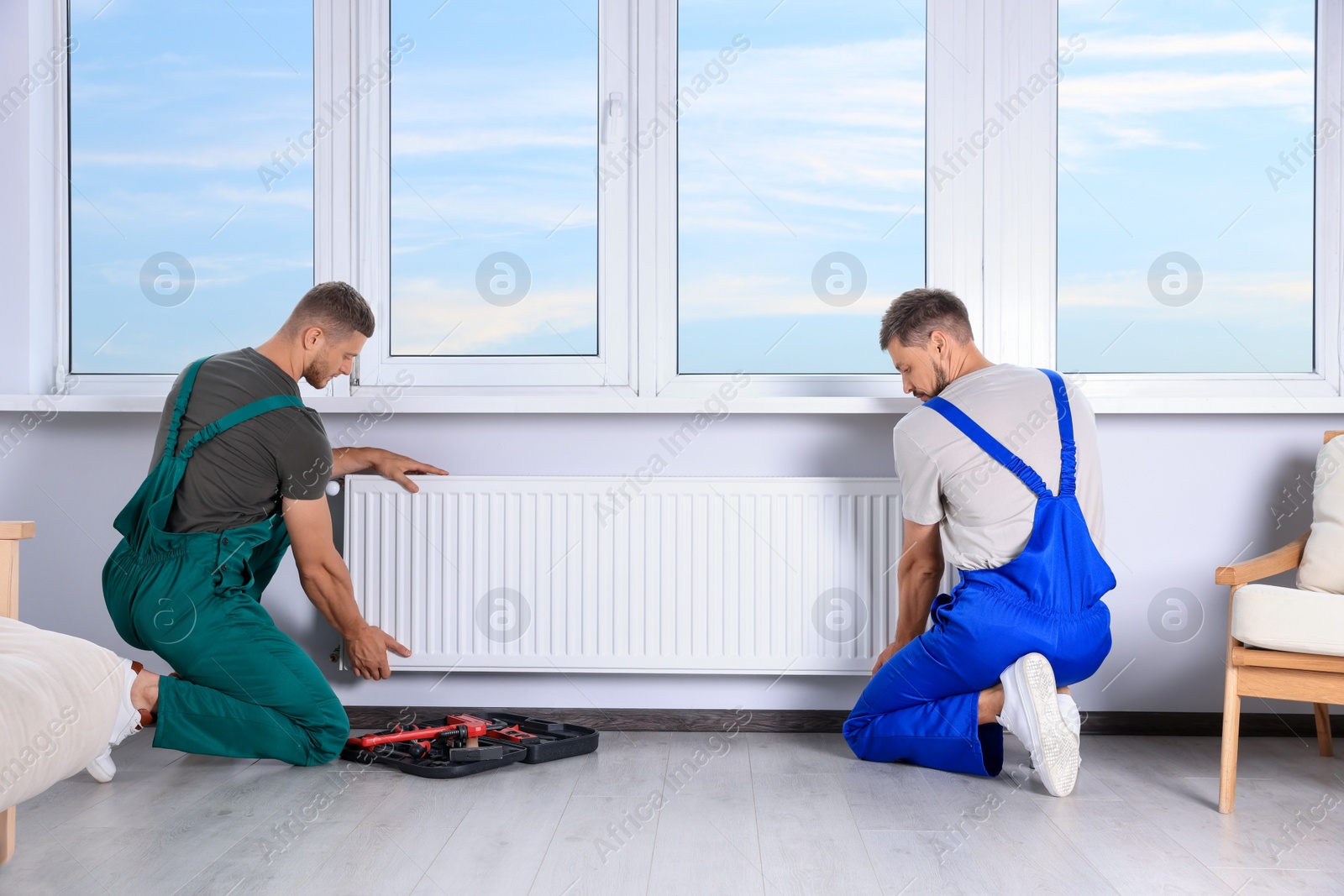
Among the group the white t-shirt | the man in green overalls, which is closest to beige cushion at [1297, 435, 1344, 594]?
the white t-shirt

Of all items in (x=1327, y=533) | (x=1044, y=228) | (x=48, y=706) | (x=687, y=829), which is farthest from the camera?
(x=1044, y=228)

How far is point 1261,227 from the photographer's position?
9.12ft

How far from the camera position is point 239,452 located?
230 cm

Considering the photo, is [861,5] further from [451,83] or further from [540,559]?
[540,559]

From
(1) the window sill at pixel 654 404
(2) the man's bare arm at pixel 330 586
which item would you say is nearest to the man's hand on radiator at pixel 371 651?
(2) the man's bare arm at pixel 330 586

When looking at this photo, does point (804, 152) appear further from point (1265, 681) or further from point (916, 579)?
point (1265, 681)

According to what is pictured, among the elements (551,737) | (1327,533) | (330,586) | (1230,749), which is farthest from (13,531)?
(1327,533)

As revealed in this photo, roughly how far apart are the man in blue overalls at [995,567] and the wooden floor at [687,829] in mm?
111

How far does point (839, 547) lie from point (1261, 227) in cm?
146

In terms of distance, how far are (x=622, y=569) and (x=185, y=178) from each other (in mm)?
1648

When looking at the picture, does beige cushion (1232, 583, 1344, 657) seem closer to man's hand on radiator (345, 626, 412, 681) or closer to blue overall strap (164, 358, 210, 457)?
man's hand on radiator (345, 626, 412, 681)

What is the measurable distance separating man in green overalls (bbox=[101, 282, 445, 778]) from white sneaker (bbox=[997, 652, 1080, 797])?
1485mm

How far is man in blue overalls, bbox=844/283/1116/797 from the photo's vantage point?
215 cm

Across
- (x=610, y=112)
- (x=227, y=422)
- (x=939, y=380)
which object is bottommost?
(x=227, y=422)
